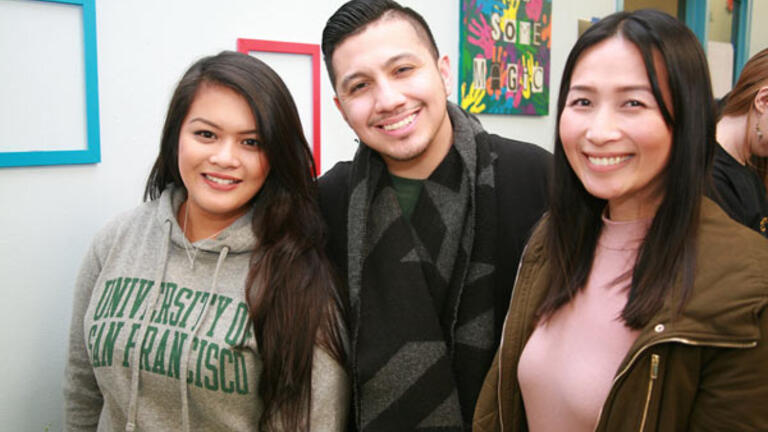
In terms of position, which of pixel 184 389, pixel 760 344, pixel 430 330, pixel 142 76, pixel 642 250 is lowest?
pixel 184 389

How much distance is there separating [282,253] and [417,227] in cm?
33

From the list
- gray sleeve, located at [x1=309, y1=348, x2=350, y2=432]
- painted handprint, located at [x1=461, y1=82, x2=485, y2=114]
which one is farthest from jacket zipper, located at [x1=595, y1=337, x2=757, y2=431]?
painted handprint, located at [x1=461, y1=82, x2=485, y2=114]

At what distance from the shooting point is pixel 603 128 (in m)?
1.00

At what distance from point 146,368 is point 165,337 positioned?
0.26 ft

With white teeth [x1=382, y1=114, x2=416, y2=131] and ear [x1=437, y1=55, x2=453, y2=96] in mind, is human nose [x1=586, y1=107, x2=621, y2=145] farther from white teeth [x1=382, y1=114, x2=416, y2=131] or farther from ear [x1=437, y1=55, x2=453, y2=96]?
ear [x1=437, y1=55, x2=453, y2=96]

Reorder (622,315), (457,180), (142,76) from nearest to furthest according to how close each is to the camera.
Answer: (622,315)
(457,180)
(142,76)

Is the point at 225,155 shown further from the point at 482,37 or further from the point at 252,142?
the point at 482,37

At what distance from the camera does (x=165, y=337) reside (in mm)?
1307

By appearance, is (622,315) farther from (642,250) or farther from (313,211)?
(313,211)

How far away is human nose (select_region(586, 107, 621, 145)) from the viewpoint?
99 cm

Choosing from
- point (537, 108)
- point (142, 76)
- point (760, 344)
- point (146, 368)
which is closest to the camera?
point (760, 344)

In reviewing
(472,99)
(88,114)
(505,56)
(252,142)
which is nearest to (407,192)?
(252,142)

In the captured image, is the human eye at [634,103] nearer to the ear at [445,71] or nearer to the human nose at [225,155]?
the ear at [445,71]

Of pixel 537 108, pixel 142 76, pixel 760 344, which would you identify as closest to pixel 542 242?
pixel 760 344
